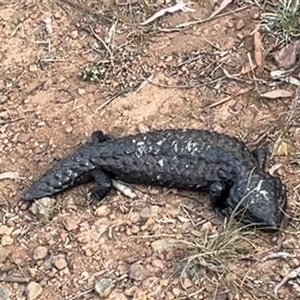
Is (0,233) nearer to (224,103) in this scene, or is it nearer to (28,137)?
(28,137)

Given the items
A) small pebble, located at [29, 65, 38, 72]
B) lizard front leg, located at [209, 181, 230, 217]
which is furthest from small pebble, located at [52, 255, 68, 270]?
small pebble, located at [29, 65, 38, 72]

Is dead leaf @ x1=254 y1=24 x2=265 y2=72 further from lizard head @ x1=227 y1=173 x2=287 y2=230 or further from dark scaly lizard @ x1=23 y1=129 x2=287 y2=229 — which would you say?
lizard head @ x1=227 y1=173 x2=287 y2=230

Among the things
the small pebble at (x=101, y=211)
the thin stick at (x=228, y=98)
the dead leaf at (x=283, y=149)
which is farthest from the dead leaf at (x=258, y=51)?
the small pebble at (x=101, y=211)

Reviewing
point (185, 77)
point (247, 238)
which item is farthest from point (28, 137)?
point (247, 238)

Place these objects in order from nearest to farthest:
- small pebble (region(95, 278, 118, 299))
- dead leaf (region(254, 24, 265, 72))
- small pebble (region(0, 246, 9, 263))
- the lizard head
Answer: small pebble (region(95, 278, 118, 299)) → the lizard head → small pebble (region(0, 246, 9, 263)) → dead leaf (region(254, 24, 265, 72))

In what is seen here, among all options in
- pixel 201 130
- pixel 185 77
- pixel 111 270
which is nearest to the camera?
pixel 111 270

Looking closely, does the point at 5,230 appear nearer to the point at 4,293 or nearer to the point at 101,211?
the point at 4,293
